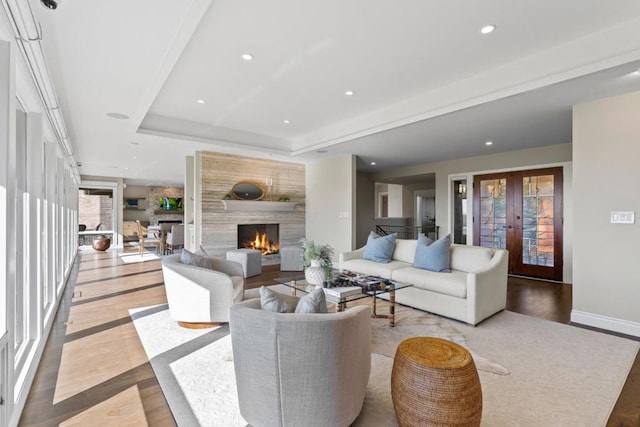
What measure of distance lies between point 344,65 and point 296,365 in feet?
9.70

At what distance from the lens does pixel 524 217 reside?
20.0 ft

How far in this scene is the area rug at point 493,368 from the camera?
6.27ft

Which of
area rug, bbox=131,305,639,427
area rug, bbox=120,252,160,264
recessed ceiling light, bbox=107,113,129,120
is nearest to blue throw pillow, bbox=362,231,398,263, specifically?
area rug, bbox=131,305,639,427

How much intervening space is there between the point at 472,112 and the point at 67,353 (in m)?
4.95

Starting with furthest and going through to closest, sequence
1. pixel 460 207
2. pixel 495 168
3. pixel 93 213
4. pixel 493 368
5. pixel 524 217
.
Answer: pixel 93 213 → pixel 460 207 → pixel 495 168 → pixel 524 217 → pixel 493 368

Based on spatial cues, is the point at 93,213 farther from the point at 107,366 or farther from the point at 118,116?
the point at 107,366

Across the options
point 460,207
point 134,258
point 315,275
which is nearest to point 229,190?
point 134,258

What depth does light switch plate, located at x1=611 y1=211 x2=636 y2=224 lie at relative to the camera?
318 centimetres

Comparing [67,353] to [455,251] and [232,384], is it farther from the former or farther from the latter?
[455,251]

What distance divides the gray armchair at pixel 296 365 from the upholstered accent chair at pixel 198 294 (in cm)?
159

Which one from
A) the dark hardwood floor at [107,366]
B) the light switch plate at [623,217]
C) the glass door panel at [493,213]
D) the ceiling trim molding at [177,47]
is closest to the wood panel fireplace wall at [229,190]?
the dark hardwood floor at [107,366]

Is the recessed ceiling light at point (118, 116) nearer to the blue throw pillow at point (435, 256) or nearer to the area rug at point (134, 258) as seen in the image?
the blue throw pillow at point (435, 256)

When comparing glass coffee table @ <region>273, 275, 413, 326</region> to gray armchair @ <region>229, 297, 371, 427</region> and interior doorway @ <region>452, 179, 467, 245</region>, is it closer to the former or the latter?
gray armchair @ <region>229, 297, 371, 427</region>

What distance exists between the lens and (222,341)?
2928mm
